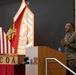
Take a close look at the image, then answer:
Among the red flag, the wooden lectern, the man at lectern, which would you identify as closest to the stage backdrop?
the red flag

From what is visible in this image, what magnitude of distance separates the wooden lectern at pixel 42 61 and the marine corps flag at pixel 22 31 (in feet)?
7.07

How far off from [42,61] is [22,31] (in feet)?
8.40

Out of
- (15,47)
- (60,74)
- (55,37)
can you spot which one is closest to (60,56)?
(60,74)

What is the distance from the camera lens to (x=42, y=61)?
3.48 m

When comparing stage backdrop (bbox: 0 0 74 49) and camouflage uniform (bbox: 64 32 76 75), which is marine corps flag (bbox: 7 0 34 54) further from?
camouflage uniform (bbox: 64 32 76 75)

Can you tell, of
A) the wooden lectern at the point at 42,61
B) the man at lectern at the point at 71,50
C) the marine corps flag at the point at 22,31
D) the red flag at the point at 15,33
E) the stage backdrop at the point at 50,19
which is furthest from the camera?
the red flag at the point at 15,33

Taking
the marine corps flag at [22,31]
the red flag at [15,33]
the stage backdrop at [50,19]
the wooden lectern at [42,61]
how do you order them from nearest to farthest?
1. the wooden lectern at [42,61]
2. the stage backdrop at [50,19]
3. the marine corps flag at [22,31]
4. the red flag at [15,33]

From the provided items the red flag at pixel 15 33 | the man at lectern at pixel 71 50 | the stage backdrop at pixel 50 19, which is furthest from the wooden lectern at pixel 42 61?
the red flag at pixel 15 33

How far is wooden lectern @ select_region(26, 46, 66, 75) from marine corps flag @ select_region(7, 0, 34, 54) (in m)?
2.15

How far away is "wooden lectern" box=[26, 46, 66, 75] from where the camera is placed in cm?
342

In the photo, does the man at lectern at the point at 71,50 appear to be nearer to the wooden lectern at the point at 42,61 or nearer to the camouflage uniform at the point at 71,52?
the camouflage uniform at the point at 71,52

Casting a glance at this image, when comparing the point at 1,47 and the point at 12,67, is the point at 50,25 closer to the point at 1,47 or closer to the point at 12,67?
the point at 1,47

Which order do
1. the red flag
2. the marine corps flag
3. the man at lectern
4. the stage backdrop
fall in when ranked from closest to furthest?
1. the man at lectern
2. the stage backdrop
3. the marine corps flag
4. the red flag

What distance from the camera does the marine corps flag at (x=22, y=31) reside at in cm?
585
